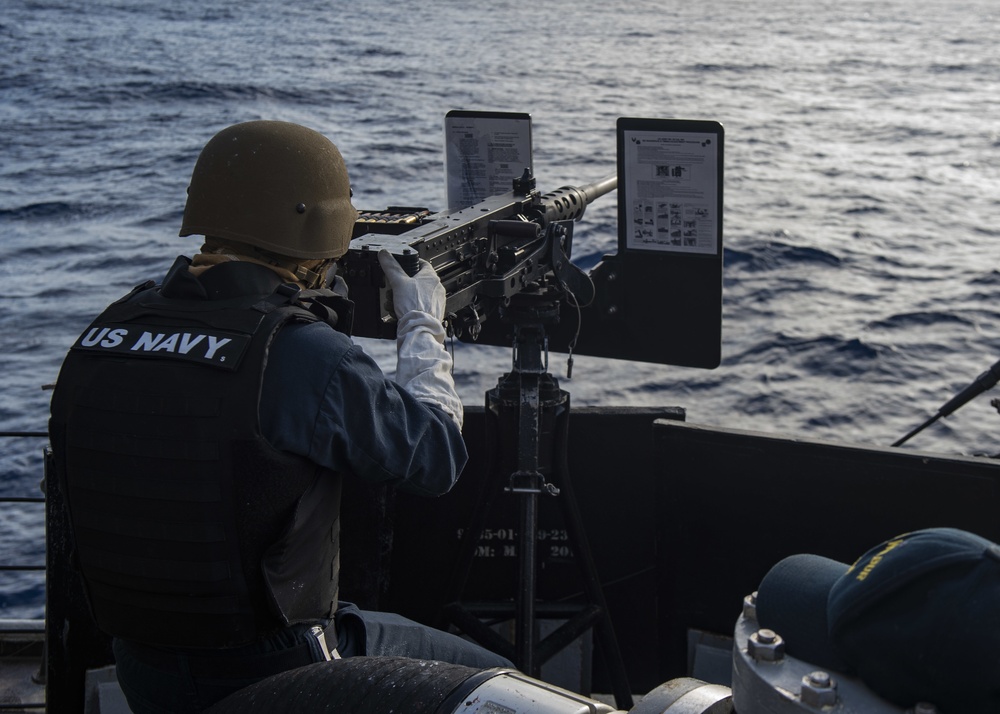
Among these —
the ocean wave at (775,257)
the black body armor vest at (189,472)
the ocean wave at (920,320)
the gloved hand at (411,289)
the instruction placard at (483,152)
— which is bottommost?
the ocean wave at (920,320)

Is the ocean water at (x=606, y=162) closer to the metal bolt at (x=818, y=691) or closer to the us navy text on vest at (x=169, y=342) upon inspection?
the us navy text on vest at (x=169, y=342)

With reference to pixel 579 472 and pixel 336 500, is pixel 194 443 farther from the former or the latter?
pixel 579 472

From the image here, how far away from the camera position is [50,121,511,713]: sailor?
6.10ft

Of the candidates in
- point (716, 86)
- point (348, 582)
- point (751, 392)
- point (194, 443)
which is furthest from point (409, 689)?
point (716, 86)

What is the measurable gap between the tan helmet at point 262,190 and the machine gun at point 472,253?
303mm

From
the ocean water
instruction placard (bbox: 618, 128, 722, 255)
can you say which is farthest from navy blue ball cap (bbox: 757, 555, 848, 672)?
instruction placard (bbox: 618, 128, 722, 255)

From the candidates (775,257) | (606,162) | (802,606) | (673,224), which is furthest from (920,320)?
(802,606)

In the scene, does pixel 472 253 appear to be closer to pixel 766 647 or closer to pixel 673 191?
pixel 673 191

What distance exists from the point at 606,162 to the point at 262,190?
1399 centimetres

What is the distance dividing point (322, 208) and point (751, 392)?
23.2 ft

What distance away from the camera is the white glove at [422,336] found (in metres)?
2.19

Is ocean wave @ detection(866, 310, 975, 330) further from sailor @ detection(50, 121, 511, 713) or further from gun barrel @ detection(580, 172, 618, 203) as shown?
sailor @ detection(50, 121, 511, 713)

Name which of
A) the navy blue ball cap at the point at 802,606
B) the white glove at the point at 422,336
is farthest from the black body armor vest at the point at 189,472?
the navy blue ball cap at the point at 802,606

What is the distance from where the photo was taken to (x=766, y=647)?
121cm
